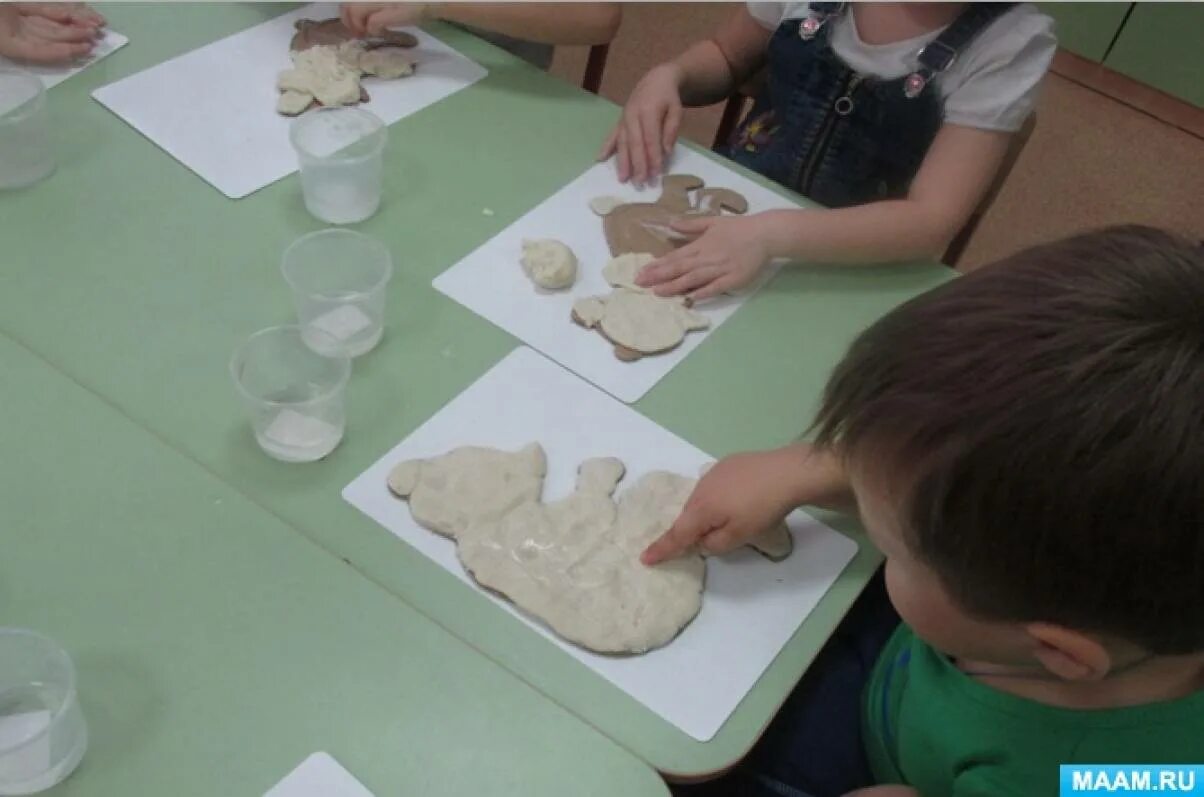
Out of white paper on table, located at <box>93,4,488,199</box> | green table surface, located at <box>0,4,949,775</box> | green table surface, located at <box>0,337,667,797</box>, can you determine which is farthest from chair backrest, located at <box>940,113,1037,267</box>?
green table surface, located at <box>0,337,667,797</box>

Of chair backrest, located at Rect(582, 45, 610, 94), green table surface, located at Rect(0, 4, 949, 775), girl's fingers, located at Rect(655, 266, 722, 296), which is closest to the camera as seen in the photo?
green table surface, located at Rect(0, 4, 949, 775)

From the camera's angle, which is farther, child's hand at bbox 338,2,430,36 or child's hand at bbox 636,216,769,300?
child's hand at bbox 338,2,430,36

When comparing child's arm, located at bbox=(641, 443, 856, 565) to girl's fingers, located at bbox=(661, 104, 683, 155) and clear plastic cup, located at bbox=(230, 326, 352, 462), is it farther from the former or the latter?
girl's fingers, located at bbox=(661, 104, 683, 155)

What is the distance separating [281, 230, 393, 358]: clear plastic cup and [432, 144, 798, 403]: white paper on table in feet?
0.22

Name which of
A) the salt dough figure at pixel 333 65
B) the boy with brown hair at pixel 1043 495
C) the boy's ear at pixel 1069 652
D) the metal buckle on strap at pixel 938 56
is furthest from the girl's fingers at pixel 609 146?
the boy's ear at pixel 1069 652

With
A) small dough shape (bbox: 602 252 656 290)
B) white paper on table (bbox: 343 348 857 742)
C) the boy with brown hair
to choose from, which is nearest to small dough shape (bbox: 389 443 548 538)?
white paper on table (bbox: 343 348 857 742)

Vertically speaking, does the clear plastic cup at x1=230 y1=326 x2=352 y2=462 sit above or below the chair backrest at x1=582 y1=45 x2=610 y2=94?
below

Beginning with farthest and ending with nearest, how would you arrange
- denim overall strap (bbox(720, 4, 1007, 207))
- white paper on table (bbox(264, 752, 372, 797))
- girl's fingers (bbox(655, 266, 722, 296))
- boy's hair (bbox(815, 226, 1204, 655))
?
denim overall strap (bbox(720, 4, 1007, 207))
girl's fingers (bbox(655, 266, 722, 296))
white paper on table (bbox(264, 752, 372, 797))
boy's hair (bbox(815, 226, 1204, 655))

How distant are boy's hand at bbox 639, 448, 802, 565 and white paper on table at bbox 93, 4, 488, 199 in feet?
1.78

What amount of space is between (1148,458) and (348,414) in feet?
1.85

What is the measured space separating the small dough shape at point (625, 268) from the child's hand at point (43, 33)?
0.62 meters

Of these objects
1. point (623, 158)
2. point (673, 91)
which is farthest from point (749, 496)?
point (673, 91)

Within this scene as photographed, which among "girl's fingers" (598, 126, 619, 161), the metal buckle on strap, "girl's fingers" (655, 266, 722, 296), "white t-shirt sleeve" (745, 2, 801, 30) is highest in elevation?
the metal buckle on strap

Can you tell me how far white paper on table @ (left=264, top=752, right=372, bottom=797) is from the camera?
60cm
